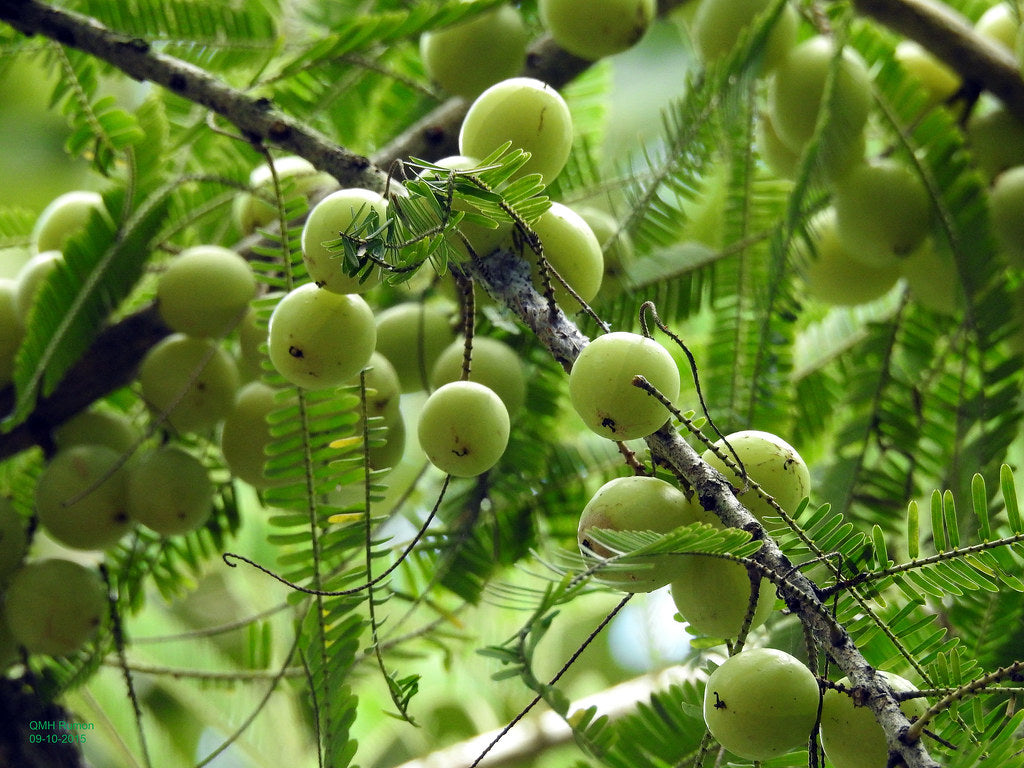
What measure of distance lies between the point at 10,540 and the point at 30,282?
253 millimetres

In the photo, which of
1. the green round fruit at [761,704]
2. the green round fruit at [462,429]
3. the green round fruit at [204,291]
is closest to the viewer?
the green round fruit at [761,704]

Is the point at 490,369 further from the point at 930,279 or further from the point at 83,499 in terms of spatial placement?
the point at 930,279

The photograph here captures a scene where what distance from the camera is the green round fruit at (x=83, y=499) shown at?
93cm

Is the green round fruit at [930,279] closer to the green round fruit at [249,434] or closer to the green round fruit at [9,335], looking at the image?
the green round fruit at [249,434]

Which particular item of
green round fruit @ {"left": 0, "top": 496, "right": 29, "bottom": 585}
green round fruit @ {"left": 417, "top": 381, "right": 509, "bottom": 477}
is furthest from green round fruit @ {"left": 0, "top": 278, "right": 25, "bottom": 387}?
green round fruit @ {"left": 417, "top": 381, "right": 509, "bottom": 477}

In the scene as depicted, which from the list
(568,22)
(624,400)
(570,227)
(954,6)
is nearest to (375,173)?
(570,227)

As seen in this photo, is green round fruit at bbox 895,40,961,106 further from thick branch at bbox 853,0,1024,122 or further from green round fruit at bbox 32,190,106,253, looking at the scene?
green round fruit at bbox 32,190,106,253

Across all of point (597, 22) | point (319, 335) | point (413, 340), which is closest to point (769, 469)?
point (319, 335)

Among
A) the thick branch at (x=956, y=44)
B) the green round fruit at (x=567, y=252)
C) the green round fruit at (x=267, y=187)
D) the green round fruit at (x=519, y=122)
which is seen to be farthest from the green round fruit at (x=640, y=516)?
the thick branch at (x=956, y=44)

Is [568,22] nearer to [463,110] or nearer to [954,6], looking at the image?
[463,110]

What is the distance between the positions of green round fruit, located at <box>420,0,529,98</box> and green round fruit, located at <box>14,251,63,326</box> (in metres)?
0.42

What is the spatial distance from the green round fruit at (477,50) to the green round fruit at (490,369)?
0.31 metres

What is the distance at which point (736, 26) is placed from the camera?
1.05m

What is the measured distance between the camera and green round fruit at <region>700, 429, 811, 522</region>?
22.3 inches
